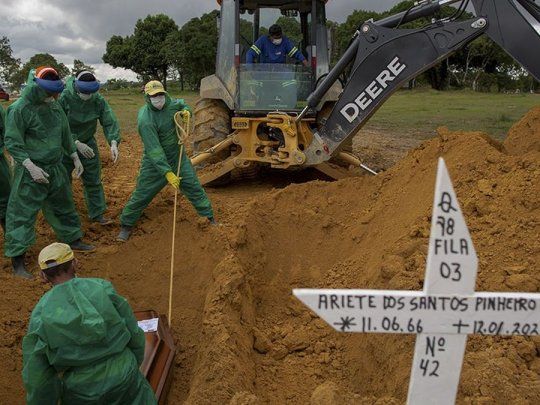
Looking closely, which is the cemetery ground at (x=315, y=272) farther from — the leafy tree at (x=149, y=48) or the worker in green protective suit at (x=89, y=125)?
the leafy tree at (x=149, y=48)

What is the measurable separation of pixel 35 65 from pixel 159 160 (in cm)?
3762

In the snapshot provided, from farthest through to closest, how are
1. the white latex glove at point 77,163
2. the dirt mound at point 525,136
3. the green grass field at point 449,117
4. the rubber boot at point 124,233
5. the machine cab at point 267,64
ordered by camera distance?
1. the green grass field at point 449,117
2. the machine cab at point 267,64
3. the rubber boot at point 124,233
4. the white latex glove at point 77,163
5. the dirt mound at point 525,136

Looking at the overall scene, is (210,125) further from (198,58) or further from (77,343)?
(198,58)

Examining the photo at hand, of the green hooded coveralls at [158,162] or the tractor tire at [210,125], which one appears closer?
the green hooded coveralls at [158,162]

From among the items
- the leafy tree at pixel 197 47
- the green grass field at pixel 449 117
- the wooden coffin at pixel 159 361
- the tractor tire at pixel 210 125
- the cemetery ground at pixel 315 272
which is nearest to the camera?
the cemetery ground at pixel 315 272

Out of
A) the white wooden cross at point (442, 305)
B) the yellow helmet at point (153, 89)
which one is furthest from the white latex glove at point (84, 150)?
the white wooden cross at point (442, 305)

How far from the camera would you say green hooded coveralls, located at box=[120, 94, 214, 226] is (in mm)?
5492

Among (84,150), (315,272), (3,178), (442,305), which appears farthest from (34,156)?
(442,305)

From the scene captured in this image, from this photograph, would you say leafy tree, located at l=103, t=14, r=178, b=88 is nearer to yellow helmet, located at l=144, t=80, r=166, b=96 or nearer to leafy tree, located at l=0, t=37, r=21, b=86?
leafy tree, located at l=0, t=37, r=21, b=86

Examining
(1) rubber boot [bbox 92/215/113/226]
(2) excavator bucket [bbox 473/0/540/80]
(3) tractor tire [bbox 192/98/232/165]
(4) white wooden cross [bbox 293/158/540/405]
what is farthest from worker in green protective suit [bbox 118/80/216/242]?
(4) white wooden cross [bbox 293/158/540/405]

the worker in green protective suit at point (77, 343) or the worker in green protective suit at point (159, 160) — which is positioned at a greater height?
the worker in green protective suit at point (159, 160)

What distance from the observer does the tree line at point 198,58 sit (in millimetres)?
34312

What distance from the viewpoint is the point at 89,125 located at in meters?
6.19

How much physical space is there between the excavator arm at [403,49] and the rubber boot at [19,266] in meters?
3.55
